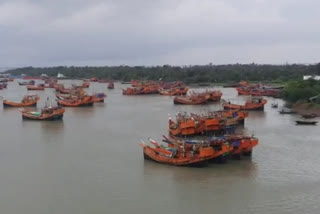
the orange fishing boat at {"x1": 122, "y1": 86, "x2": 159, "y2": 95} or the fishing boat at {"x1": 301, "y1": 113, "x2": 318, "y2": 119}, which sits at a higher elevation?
the fishing boat at {"x1": 301, "y1": 113, "x2": 318, "y2": 119}

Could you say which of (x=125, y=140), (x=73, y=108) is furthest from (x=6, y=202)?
(x=73, y=108)

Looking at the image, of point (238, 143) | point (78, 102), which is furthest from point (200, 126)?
point (78, 102)

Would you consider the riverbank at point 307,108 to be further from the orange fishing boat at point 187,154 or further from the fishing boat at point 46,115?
the orange fishing boat at point 187,154

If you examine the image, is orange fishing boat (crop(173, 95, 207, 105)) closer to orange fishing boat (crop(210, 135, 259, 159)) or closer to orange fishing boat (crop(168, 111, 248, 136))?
orange fishing boat (crop(168, 111, 248, 136))

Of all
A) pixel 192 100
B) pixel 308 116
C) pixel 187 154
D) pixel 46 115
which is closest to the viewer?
pixel 187 154

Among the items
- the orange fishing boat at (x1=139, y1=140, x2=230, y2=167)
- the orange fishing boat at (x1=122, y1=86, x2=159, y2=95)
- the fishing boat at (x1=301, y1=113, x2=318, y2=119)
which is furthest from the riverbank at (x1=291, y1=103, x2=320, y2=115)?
the orange fishing boat at (x1=122, y1=86, x2=159, y2=95)

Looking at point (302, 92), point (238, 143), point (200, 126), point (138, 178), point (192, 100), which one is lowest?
point (138, 178)

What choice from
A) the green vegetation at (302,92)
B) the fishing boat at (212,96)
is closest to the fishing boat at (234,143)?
the green vegetation at (302,92)

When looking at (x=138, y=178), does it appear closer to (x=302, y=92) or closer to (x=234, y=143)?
(x=234, y=143)
